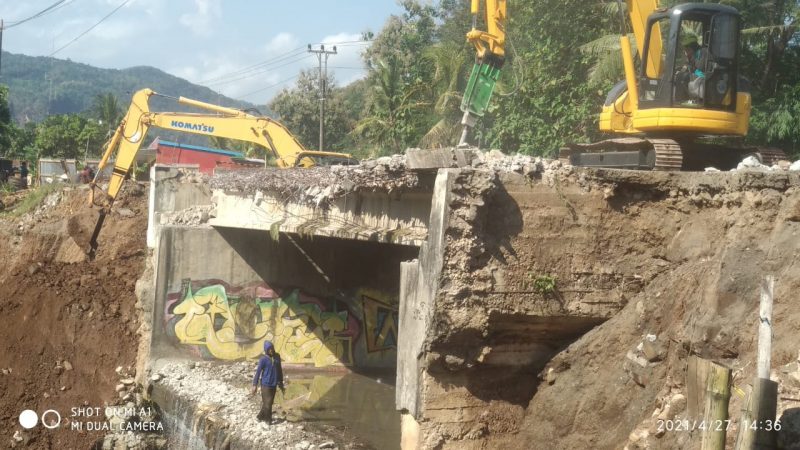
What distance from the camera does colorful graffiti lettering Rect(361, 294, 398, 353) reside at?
70.0 feet

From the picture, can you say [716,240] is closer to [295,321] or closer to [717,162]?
[717,162]

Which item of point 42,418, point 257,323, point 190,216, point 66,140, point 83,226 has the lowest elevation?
point 42,418

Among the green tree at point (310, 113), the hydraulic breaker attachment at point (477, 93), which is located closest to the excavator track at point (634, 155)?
the hydraulic breaker attachment at point (477, 93)

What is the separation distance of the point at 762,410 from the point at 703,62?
295 inches

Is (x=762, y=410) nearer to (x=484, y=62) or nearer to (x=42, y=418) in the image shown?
(x=484, y=62)

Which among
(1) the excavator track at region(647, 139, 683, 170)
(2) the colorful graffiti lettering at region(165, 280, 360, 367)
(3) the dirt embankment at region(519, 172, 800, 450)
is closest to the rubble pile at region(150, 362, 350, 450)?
(2) the colorful graffiti lettering at region(165, 280, 360, 367)

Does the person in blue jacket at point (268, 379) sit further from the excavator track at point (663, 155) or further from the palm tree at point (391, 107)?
the palm tree at point (391, 107)

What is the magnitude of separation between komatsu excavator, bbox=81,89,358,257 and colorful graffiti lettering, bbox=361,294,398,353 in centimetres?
378

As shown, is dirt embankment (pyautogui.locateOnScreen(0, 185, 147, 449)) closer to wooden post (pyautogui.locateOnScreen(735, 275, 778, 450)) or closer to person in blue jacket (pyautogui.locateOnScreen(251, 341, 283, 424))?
person in blue jacket (pyautogui.locateOnScreen(251, 341, 283, 424))

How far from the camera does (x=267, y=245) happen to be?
2116cm

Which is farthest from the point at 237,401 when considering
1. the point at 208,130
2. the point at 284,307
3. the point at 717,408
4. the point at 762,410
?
the point at 762,410

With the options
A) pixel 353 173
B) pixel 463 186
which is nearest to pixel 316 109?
pixel 353 173

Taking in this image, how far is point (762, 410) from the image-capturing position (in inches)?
253

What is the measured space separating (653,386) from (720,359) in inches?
32.5
